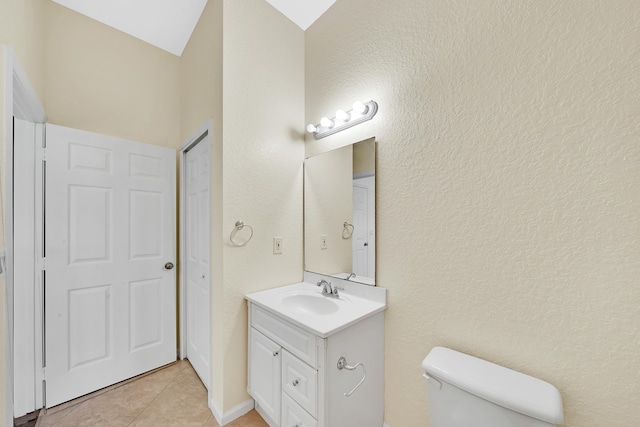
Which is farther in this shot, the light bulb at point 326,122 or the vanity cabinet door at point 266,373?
the light bulb at point 326,122

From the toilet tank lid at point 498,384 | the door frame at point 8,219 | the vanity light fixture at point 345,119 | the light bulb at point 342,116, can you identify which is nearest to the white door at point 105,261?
the door frame at point 8,219

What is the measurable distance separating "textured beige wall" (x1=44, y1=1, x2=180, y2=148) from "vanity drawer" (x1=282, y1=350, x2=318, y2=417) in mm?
2084

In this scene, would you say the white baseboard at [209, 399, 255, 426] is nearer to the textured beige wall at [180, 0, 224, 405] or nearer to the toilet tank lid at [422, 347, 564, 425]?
the textured beige wall at [180, 0, 224, 405]

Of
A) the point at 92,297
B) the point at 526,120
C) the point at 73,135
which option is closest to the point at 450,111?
the point at 526,120

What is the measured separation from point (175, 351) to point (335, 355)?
1750mm

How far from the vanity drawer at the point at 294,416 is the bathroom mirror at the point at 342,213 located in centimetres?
71

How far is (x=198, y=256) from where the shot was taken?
6.33 ft

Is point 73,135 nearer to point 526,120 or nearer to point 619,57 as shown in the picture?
point 526,120

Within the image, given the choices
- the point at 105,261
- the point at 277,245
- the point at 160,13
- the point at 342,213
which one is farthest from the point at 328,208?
the point at 160,13

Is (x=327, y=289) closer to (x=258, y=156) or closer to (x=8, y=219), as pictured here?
(x=258, y=156)

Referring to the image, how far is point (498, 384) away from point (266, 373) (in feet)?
3.69

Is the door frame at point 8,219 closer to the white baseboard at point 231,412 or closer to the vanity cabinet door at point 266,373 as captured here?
the white baseboard at point 231,412

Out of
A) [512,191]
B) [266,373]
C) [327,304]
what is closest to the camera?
[512,191]

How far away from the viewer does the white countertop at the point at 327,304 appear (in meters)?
1.15
